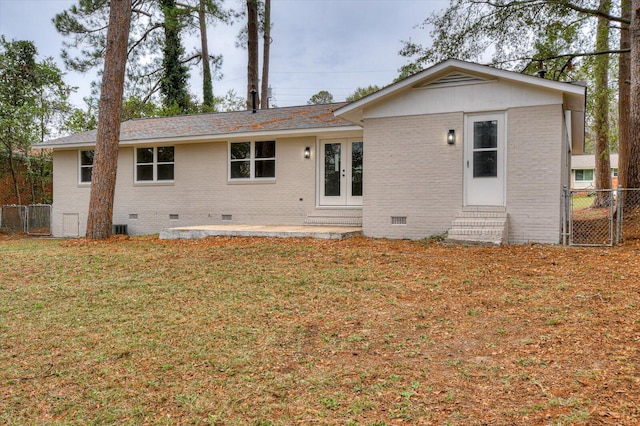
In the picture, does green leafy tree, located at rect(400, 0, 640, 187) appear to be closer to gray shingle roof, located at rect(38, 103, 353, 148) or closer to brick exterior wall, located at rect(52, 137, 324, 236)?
gray shingle roof, located at rect(38, 103, 353, 148)

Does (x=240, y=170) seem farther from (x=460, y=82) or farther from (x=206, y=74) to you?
(x=206, y=74)

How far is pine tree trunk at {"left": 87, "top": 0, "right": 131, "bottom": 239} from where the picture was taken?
34.6ft

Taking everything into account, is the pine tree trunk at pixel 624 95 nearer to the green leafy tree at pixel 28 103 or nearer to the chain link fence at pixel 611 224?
the chain link fence at pixel 611 224

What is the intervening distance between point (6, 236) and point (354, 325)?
50.0 ft

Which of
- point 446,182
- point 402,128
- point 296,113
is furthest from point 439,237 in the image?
point 296,113

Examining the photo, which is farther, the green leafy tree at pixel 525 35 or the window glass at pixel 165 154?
the window glass at pixel 165 154

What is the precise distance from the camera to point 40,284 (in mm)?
6148

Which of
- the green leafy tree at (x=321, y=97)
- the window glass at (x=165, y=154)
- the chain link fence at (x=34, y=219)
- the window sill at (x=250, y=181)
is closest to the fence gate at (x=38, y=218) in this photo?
the chain link fence at (x=34, y=219)

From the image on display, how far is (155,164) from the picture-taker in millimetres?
13797

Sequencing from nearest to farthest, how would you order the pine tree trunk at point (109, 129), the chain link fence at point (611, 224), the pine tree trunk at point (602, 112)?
the chain link fence at point (611, 224)
the pine tree trunk at point (109, 129)
the pine tree trunk at point (602, 112)

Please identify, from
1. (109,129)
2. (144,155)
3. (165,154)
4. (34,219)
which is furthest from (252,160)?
(34,219)

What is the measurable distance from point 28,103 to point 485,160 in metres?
17.8

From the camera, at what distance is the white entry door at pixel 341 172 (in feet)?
38.1

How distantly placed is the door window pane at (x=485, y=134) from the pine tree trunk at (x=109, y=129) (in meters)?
8.40
